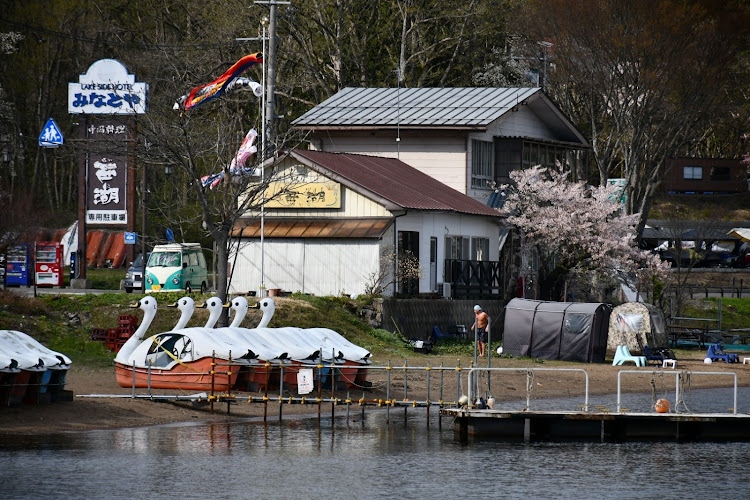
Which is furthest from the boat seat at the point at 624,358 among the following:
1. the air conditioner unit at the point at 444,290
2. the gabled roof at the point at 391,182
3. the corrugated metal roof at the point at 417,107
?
the corrugated metal roof at the point at 417,107

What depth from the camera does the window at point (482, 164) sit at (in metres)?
49.2

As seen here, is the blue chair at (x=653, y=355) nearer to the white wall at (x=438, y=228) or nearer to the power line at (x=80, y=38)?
the white wall at (x=438, y=228)

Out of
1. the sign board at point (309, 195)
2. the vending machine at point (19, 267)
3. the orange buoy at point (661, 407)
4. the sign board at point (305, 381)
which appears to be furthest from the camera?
the vending machine at point (19, 267)

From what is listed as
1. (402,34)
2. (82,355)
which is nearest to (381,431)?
(82,355)

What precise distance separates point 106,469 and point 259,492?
9.47 ft

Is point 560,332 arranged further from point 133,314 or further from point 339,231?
point 133,314

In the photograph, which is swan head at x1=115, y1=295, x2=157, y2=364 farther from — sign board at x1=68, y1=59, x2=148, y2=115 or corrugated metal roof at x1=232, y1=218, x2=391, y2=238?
sign board at x1=68, y1=59, x2=148, y2=115

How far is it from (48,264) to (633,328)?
2201cm

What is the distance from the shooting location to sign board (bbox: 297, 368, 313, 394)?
88.8 ft

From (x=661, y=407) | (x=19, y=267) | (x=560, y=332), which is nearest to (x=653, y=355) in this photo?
(x=560, y=332)

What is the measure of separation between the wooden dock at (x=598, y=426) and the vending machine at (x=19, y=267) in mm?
27418

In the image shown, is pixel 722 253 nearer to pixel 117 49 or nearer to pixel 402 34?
pixel 402 34

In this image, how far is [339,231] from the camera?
42188 millimetres

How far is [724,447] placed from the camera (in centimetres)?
2653
